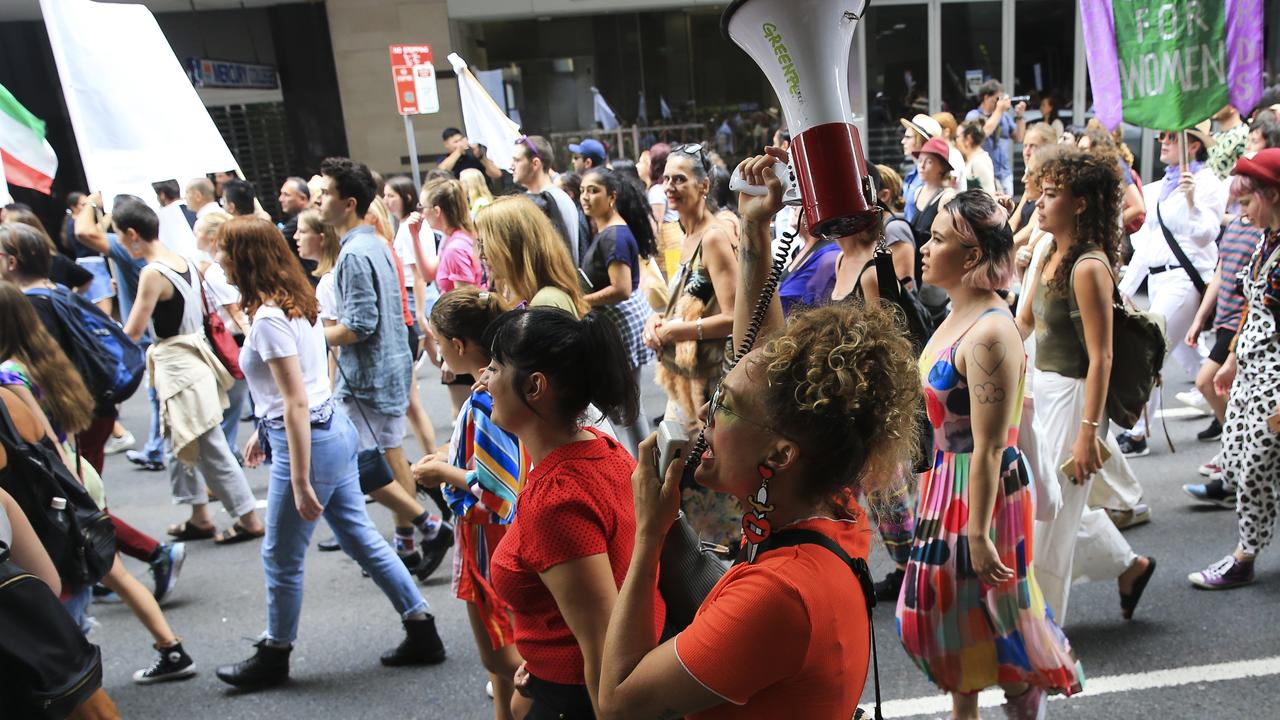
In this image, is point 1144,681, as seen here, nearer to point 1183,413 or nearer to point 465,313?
point 465,313

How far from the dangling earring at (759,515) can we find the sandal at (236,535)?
4.84 metres

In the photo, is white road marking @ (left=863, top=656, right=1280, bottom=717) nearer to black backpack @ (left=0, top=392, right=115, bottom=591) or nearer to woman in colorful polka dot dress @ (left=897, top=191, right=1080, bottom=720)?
woman in colorful polka dot dress @ (left=897, top=191, right=1080, bottom=720)

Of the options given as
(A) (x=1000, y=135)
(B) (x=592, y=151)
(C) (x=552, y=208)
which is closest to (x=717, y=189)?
(C) (x=552, y=208)

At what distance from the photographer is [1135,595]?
3.96 meters

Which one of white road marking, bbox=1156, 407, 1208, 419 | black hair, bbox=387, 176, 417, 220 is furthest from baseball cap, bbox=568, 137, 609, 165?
white road marking, bbox=1156, 407, 1208, 419

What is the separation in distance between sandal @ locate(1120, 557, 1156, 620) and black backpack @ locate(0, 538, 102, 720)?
374 cm

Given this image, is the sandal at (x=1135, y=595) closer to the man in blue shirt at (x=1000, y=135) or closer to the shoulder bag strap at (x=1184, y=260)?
the shoulder bag strap at (x=1184, y=260)

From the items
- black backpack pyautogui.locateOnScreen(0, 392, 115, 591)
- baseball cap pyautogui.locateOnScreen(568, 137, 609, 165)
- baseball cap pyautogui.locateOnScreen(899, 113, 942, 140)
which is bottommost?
black backpack pyautogui.locateOnScreen(0, 392, 115, 591)

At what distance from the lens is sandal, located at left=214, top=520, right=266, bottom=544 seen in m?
5.77

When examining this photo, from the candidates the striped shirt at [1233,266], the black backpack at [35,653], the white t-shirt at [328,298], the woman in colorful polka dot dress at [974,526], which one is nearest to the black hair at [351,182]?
the white t-shirt at [328,298]

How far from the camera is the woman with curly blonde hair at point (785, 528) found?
4.89 feet

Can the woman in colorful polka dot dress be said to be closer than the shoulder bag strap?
Yes

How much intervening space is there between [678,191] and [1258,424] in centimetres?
274

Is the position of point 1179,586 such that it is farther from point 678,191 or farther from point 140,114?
point 140,114
